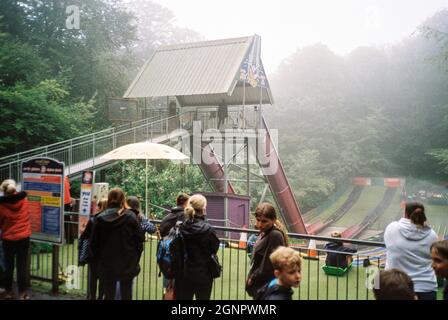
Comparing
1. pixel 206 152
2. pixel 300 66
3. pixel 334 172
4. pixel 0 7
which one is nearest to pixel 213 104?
A: pixel 206 152

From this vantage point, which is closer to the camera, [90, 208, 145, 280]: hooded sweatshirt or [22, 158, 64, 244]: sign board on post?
[90, 208, 145, 280]: hooded sweatshirt

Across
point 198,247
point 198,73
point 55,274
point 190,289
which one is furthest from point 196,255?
point 198,73

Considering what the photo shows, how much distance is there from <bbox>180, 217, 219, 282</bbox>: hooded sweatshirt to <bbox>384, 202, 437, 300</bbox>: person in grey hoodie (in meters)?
1.95

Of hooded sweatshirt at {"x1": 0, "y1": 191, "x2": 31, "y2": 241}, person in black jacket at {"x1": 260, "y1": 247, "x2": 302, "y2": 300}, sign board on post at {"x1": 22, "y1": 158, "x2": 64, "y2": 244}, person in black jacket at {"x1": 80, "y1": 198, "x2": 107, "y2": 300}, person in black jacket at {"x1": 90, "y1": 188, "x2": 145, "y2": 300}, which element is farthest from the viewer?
sign board on post at {"x1": 22, "y1": 158, "x2": 64, "y2": 244}

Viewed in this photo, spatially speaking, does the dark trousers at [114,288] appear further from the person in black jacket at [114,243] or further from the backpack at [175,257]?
the backpack at [175,257]

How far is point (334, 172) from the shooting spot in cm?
4450

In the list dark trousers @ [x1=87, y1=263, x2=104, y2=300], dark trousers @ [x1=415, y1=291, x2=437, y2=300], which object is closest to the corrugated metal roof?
dark trousers @ [x1=87, y1=263, x2=104, y2=300]

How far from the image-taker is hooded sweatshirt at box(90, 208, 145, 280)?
16.1 feet

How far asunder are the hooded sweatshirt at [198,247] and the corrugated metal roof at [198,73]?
11.0 metres

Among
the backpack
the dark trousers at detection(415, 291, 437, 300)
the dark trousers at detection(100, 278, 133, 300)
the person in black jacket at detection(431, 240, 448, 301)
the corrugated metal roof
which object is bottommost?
the dark trousers at detection(100, 278, 133, 300)

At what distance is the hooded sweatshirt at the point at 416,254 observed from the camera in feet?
14.8

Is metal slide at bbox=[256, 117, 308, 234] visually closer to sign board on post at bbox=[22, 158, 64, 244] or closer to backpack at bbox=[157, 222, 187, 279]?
sign board on post at bbox=[22, 158, 64, 244]

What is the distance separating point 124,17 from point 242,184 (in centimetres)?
1600

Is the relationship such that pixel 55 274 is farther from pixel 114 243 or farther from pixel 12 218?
pixel 114 243
